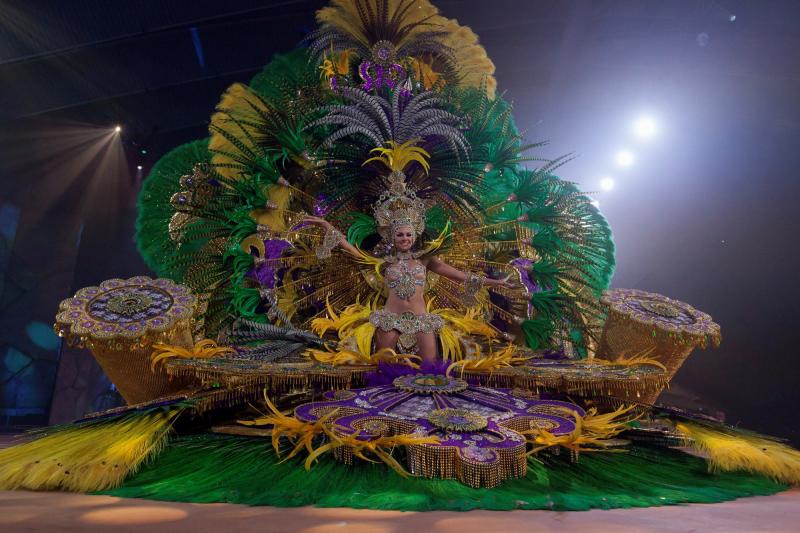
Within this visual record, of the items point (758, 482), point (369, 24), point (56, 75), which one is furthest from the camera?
point (56, 75)

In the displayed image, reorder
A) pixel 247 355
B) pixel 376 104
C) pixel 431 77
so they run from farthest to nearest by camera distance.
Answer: pixel 431 77 < pixel 376 104 < pixel 247 355

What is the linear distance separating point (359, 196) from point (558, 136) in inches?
135

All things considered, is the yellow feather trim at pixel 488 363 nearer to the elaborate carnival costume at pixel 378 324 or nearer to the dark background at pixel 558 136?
the elaborate carnival costume at pixel 378 324

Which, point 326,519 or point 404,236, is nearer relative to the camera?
point 326,519

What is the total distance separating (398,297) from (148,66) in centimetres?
377

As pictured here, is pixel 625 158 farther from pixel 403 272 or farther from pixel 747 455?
pixel 747 455

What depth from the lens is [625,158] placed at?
5.44 meters

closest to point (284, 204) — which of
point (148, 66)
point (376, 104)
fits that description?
point (376, 104)

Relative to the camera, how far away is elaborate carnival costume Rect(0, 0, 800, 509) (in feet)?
4.98

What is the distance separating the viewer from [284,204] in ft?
9.74

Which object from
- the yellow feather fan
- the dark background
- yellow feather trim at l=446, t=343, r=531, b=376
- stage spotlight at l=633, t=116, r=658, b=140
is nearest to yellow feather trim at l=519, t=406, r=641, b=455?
yellow feather trim at l=446, t=343, r=531, b=376

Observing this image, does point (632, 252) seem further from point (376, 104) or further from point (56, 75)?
point (56, 75)

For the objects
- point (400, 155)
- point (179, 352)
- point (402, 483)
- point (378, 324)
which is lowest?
point (402, 483)

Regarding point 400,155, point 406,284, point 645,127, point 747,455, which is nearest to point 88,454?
point 406,284
